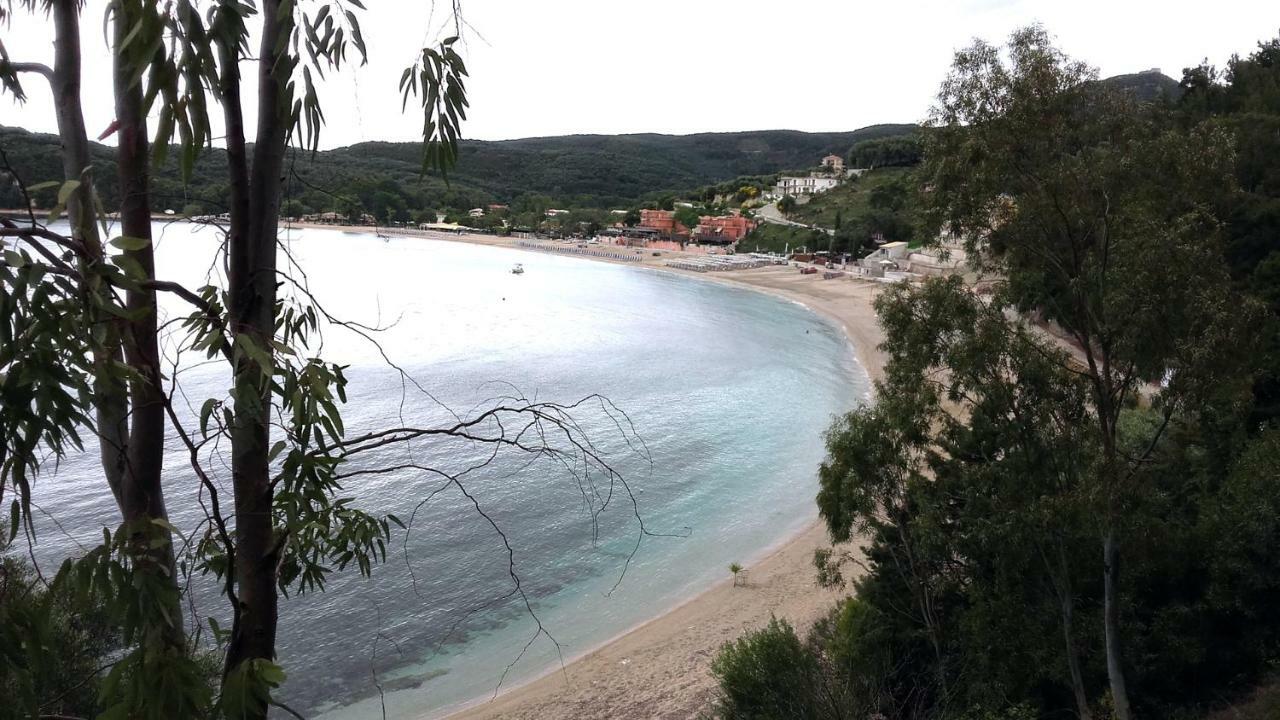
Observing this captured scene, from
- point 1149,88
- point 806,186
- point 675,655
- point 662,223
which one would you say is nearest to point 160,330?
point 675,655

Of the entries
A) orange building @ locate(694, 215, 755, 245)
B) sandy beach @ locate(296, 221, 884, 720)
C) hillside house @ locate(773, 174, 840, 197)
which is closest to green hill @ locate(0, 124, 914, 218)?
sandy beach @ locate(296, 221, 884, 720)

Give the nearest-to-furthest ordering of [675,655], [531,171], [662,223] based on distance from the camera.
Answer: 1. [675,655]
2. [662,223]
3. [531,171]

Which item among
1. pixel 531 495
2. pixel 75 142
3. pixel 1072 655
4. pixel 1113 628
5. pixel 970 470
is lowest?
pixel 531 495

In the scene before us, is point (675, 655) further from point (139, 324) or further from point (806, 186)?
point (806, 186)

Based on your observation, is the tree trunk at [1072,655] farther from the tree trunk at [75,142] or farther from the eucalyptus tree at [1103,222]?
the tree trunk at [75,142]

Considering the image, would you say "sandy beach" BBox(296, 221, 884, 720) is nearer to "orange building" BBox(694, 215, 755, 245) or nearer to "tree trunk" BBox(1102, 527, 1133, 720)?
"tree trunk" BBox(1102, 527, 1133, 720)

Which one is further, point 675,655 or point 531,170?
point 531,170
